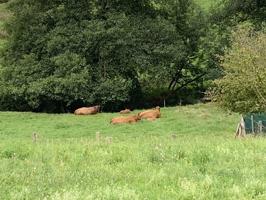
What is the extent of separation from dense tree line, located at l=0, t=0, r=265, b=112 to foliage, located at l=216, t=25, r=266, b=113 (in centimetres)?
1118

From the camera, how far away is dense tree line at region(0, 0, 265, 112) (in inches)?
1513

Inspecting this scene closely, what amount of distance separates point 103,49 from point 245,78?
47.8 ft

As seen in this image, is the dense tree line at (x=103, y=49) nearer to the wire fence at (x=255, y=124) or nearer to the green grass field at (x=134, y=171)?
the wire fence at (x=255, y=124)

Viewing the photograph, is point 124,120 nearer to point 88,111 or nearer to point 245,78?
point 88,111

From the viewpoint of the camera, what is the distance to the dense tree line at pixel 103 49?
126ft

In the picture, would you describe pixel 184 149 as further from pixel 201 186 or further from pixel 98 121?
pixel 98 121

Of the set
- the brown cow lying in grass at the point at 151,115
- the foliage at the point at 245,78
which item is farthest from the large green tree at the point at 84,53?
the foliage at the point at 245,78

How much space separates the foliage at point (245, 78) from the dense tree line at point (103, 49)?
11178mm

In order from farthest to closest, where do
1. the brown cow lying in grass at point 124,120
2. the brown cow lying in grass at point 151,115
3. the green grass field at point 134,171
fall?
the brown cow lying in grass at point 151,115
the brown cow lying in grass at point 124,120
the green grass field at point 134,171

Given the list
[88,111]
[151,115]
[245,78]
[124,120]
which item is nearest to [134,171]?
[245,78]

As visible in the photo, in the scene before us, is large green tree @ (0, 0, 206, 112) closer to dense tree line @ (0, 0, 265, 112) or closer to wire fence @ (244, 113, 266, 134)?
dense tree line @ (0, 0, 265, 112)

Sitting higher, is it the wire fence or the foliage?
the foliage

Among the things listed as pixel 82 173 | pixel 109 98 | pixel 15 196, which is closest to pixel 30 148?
pixel 82 173

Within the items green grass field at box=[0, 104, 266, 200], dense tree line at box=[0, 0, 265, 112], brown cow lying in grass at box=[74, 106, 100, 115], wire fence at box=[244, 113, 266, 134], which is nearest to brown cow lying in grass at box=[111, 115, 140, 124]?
brown cow lying in grass at box=[74, 106, 100, 115]
